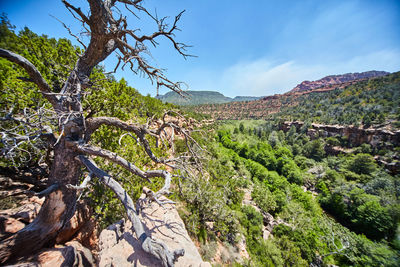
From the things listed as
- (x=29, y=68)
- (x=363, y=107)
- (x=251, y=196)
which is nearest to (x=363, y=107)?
(x=363, y=107)

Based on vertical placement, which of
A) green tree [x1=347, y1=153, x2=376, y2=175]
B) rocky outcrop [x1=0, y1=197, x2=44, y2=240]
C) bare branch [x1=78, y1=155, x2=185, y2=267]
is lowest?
green tree [x1=347, y1=153, x2=376, y2=175]

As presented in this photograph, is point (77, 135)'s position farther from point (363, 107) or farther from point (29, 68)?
point (363, 107)

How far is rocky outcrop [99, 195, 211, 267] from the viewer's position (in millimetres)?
2730

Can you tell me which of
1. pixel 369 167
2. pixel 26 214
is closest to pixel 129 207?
pixel 26 214

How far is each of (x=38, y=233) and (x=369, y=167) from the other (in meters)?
49.4

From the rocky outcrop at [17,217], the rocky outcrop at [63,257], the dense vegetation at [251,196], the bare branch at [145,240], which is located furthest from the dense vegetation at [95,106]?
the bare branch at [145,240]

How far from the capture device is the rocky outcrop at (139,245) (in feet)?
8.96

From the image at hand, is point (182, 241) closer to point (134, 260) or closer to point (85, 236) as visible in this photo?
point (134, 260)

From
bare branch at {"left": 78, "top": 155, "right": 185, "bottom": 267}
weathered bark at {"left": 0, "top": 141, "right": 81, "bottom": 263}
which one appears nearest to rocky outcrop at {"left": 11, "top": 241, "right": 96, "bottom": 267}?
weathered bark at {"left": 0, "top": 141, "right": 81, "bottom": 263}

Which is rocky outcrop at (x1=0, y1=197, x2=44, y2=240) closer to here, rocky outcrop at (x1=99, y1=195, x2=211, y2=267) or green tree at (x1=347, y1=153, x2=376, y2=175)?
rocky outcrop at (x1=99, y1=195, x2=211, y2=267)

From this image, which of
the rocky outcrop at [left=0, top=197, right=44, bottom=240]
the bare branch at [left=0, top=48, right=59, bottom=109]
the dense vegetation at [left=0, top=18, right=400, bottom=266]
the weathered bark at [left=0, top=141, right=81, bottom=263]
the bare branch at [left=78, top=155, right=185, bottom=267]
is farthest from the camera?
the dense vegetation at [left=0, top=18, right=400, bottom=266]

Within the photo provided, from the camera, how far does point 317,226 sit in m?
17.2

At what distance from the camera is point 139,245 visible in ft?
9.95

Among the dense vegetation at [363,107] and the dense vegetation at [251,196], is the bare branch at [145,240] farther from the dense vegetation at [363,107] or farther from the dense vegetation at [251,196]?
the dense vegetation at [363,107]
